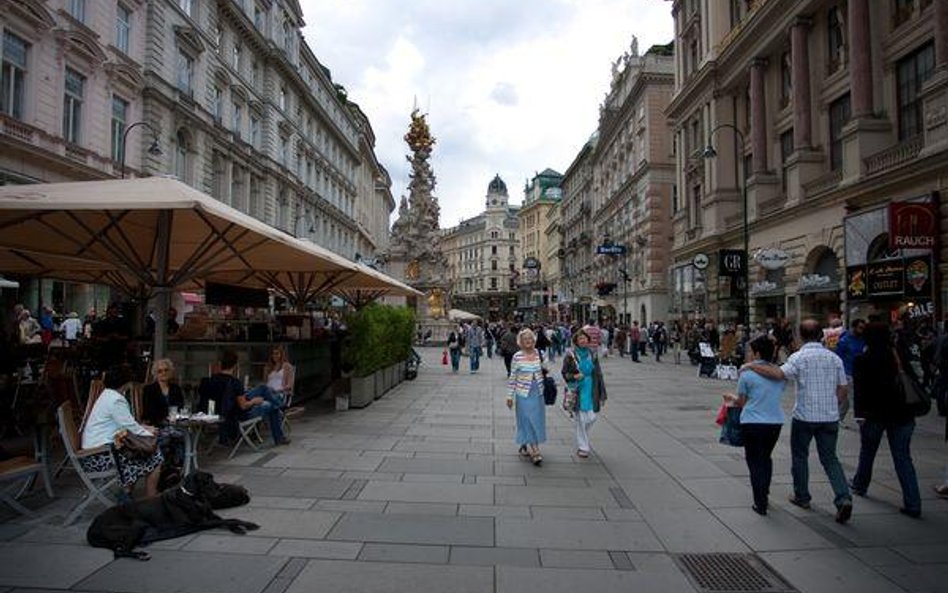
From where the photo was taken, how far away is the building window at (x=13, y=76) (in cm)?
2306

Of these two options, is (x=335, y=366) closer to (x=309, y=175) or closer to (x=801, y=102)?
(x=801, y=102)

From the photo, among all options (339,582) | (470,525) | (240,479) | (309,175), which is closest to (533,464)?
(470,525)

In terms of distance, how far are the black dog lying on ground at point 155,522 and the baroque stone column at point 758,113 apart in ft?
96.1

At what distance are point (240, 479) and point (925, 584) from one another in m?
Result: 6.35

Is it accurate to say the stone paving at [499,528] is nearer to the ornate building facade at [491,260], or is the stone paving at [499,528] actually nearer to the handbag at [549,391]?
the handbag at [549,391]

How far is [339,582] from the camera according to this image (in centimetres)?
469

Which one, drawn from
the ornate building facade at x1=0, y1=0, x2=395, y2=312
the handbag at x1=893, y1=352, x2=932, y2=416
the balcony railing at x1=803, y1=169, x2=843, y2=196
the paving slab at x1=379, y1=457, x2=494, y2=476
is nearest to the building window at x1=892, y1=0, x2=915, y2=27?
the balcony railing at x1=803, y1=169, x2=843, y2=196

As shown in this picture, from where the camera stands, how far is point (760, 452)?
21.0ft

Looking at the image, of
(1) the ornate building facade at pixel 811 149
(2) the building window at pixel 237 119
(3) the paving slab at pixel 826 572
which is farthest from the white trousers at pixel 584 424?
(2) the building window at pixel 237 119

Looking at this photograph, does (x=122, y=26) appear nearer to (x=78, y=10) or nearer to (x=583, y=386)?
(x=78, y=10)

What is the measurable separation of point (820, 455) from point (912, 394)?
1.06 metres

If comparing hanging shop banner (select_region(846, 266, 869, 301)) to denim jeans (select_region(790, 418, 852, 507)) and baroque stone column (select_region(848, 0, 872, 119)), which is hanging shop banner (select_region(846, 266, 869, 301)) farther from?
denim jeans (select_region(790, 418, 852, 507))

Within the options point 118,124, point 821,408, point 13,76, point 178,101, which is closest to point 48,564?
point 821,408

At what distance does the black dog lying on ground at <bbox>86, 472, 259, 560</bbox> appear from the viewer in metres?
5.28
